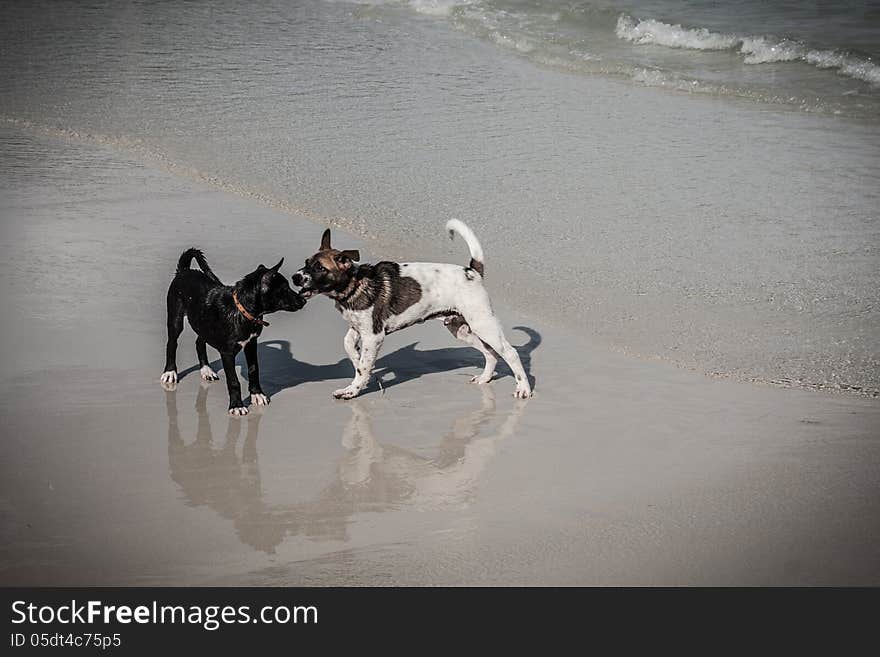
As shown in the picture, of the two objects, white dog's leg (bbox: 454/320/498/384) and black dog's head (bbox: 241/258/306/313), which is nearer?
black dog's head (bbox: 241/258/306/313)

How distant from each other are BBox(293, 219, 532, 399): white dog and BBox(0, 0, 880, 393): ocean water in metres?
1.28

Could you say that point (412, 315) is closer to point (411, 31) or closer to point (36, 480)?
point (36, 480)

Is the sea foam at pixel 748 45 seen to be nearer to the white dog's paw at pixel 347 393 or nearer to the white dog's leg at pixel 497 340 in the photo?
the white dog's leg at pixel 497 340

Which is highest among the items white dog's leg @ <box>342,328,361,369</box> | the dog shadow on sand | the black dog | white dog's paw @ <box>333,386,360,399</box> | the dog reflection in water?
the black dog

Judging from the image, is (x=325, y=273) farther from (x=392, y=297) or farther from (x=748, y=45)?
(x=748, y=45)

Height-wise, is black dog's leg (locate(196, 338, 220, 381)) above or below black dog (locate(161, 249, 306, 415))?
below

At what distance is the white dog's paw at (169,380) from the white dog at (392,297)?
3.18 ft

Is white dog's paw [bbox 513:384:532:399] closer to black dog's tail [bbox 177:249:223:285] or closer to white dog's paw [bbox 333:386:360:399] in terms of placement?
white dog's paw [bbox 333:386:360:399]

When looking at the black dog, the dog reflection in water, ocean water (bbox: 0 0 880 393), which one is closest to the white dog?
the black dog

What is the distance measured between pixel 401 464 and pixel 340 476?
1.14 feet

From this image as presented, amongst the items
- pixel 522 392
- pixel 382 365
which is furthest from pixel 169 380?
pixel 522 392

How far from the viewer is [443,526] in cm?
500

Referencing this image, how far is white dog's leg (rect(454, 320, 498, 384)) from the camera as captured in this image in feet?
23.1

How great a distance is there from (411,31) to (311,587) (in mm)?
17142
